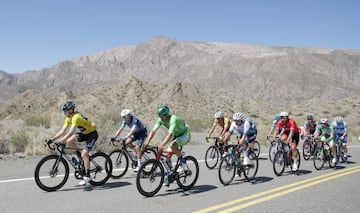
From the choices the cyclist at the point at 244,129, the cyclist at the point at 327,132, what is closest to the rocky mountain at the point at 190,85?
the cyclist at the point at 244,129

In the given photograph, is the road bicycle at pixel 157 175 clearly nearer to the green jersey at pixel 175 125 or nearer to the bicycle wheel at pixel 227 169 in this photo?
the green jersey at pixel 175 125

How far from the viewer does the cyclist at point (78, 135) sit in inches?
325

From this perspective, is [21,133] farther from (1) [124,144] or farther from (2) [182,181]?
(2) [182,181]

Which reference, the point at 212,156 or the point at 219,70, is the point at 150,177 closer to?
the point at 212,156

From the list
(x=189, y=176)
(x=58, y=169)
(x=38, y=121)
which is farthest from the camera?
(x=38, y=121)

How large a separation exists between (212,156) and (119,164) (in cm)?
354

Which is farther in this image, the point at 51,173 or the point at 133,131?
the point at 133,131

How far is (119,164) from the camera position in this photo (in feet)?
33.0

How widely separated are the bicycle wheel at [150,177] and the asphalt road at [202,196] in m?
0.15

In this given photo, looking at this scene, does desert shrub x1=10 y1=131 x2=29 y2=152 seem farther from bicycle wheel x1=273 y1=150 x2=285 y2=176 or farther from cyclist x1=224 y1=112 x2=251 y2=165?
bicycle wheel x1=273 y1=150 x2=285 y2=176

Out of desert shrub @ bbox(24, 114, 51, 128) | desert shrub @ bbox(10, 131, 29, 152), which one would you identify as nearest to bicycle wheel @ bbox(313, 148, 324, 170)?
desert shrub @ bbox(10, 131, 29, 152)

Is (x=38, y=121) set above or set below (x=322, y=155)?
above

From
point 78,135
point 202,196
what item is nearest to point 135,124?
point 78,135

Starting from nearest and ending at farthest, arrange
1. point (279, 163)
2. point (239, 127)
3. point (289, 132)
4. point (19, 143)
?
point (279, 163) < point (239, 127) < point (289, 132) < point (19, 143)
